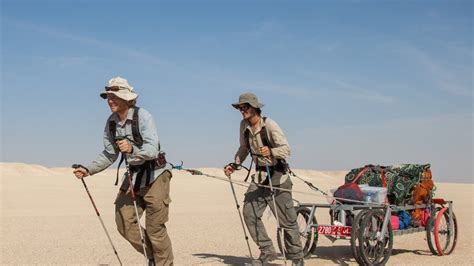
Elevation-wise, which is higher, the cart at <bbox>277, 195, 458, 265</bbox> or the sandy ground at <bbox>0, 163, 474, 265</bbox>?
the cart at <bbox>277, 195, 458, 265</bbox>

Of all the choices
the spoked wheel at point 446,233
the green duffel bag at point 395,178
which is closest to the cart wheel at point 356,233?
the green duffel bag at point 395,178

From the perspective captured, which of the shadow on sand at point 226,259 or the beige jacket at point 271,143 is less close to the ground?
the beige jacket at point 271,143

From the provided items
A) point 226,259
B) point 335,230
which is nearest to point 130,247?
point 226,259

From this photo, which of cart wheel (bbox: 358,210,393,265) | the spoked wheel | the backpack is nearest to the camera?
the backpack

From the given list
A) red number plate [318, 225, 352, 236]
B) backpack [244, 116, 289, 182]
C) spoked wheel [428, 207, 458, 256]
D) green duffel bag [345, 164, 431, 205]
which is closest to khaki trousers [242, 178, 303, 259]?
backpack [244, 116, 289, 182]

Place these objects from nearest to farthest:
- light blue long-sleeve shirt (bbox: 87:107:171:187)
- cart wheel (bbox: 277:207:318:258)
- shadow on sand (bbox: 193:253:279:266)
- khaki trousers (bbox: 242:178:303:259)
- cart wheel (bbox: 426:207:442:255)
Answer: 1. light blue long-sleeve shirt (bbox: 87:107:171:187)
2. khaki trousers (bbox: 242:178:303:259)
3. shadow on sand (bbox: 193:253:279:266)
4. cart wheel (bbox: 277:207:318:258)
5. cart wheel (bbox: 426:207:442:255)

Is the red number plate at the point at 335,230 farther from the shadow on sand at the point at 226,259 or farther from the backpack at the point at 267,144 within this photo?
the backpack at the point at 267,144

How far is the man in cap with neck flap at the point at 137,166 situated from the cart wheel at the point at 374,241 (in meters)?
3.07

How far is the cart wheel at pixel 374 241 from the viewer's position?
9617 millimetres

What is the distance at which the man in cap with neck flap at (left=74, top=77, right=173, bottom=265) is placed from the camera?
770 centimetres

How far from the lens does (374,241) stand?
10.0 metres

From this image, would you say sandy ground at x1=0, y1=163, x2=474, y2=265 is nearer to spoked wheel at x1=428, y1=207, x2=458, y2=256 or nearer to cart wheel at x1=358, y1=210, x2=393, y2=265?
spoked wheel at x1=428, y1=207, x2=458, y2=256

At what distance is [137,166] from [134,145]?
308mm

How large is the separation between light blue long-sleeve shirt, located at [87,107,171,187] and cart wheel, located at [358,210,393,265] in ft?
10.7
